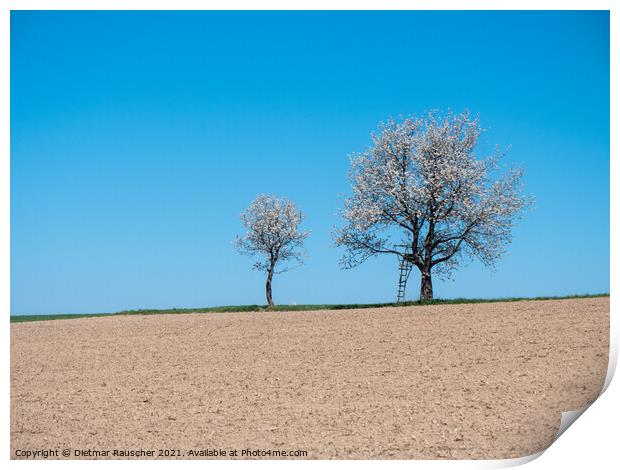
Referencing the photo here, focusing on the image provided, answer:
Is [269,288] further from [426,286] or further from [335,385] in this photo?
[335,385]

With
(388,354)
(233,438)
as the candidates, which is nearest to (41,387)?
(233,438)

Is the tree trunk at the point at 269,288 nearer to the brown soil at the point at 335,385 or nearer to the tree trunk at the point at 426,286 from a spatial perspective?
the tree trunk at the point at 426,286

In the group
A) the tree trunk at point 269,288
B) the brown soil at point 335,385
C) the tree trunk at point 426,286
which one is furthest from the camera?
the tree trunk at point 269,288

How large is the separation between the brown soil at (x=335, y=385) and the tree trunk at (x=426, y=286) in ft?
15.7

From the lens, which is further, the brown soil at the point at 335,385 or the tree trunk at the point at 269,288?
the tree trunk at the point at 269,288

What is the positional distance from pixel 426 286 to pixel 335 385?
31.8 feet

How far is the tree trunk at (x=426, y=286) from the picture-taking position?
18953 millimetres

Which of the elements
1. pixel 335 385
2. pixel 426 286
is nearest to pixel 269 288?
pixel 426 286

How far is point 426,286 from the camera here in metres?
19.0

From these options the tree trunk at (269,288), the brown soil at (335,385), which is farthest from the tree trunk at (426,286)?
the tree trunk at (269,288)

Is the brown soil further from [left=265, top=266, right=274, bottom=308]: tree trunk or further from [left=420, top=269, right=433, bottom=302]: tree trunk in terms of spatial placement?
[left=265, top=266, right=274, bottom=308]: tree trunk

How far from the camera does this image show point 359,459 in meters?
7.74

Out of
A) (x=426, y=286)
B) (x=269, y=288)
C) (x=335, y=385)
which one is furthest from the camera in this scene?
(x=269, y=288)
